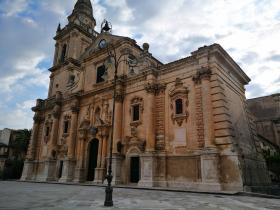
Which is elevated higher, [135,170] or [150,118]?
[150,118]

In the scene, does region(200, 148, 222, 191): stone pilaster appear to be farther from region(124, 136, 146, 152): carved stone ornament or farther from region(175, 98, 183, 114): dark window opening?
region(124, 136, 146, 152): carved stone ornament

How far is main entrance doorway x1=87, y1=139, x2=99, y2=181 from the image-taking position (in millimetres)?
22531

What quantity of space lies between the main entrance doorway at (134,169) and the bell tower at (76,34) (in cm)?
1794

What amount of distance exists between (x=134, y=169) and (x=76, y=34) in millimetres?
21645

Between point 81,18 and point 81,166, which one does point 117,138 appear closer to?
point 81,166

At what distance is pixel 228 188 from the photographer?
1392 cm

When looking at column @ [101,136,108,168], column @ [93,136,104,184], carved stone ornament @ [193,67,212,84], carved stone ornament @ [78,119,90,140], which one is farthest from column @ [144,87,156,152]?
carved stone ornament @ [78,119,90,140]

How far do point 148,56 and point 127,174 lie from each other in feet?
33.2

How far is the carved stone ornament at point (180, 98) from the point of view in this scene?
1761 centimetres

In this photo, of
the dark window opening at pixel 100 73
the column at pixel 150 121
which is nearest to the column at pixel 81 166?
the dark window opening at pixel 100 73

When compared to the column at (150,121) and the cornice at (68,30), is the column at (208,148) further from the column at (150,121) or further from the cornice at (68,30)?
the cornice at (68,30)

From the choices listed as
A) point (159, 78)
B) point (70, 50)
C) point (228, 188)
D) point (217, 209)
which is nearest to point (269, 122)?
point (159, 78)

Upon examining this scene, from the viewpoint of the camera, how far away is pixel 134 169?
1925 cm

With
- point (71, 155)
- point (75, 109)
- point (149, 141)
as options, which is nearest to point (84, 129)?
point (71, 155)
